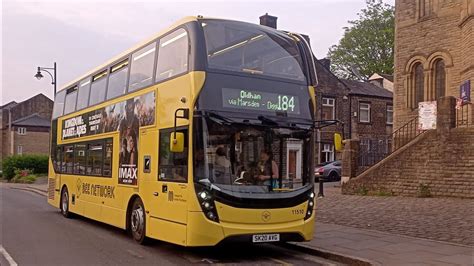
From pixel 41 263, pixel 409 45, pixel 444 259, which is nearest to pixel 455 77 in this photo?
pixel 409 45

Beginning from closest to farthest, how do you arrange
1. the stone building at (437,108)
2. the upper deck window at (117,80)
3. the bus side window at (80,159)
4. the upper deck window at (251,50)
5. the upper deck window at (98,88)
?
the upper deck window at (251,50), the upper deck window at (117,80), the upper deck window at (98,88), the bus side window at (80,159), the stone building at (437,108)

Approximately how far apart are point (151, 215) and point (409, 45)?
19718 millimetres

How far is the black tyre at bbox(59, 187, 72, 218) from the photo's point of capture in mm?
15898

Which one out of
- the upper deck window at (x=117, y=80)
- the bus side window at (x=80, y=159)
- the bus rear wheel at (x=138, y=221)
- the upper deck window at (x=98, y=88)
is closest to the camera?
the bus rear wheel at (x=138, y=221)

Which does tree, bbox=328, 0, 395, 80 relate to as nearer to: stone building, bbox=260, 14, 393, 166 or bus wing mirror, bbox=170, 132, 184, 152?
stone building, bbox=260, 14, 393, 166

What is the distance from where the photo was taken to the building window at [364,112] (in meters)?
41.4

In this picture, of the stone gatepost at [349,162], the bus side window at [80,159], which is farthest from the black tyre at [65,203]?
the stone gatepost at [349,162]

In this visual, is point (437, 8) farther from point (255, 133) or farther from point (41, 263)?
point (41, 263)

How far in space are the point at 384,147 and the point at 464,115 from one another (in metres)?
4.94

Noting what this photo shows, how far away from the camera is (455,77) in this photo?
77.2 feet

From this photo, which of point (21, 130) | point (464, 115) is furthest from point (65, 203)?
point (21, 130)

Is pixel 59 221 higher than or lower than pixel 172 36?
lower

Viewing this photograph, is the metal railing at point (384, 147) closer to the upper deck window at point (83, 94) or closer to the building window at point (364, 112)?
the upper deck window at point (83, 94)

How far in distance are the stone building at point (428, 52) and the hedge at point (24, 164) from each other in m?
31.9
